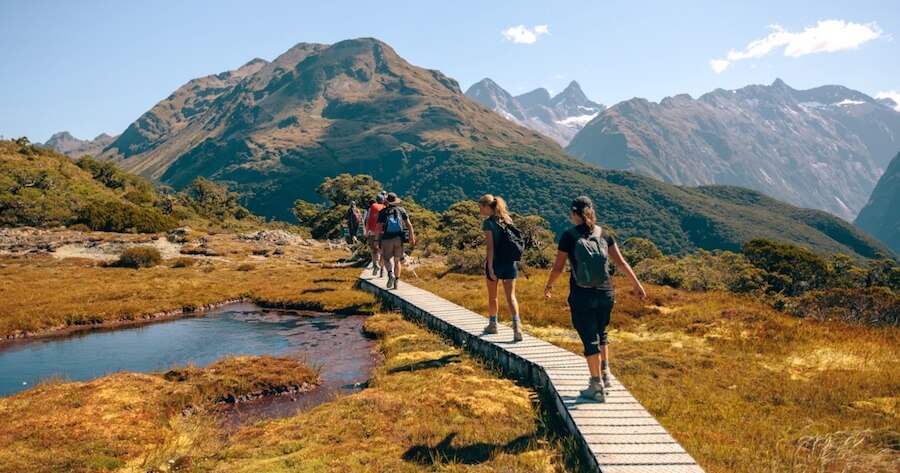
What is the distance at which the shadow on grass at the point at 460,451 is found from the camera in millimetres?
7504

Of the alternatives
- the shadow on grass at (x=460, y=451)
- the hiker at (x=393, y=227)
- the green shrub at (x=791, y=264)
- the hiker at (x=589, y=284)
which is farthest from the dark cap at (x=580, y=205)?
the green shrub at (x=791, y=264)

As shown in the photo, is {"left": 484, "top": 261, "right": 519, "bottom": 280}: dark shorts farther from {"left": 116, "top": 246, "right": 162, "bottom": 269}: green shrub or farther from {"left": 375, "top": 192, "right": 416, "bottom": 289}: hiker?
{"left": 116, "top": 246, "right": 162, "bottom": 269}: green shrub

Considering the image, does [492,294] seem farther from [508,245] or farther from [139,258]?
[139,258]

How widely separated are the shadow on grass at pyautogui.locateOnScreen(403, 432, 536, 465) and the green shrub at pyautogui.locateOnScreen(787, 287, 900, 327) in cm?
1493

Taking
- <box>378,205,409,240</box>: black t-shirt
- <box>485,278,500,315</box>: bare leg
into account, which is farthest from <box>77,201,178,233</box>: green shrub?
<box>485,278,500,315</box>: bare leg

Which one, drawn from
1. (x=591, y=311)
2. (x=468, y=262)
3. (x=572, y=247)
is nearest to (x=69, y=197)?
(x=468, y=262)

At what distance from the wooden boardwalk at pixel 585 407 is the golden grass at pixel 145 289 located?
8.20 metres

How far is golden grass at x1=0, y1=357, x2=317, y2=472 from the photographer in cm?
794

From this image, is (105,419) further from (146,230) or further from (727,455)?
(146,230)

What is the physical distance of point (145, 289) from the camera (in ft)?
81.6

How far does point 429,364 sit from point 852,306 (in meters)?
15.5

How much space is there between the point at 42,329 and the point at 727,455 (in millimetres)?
20619

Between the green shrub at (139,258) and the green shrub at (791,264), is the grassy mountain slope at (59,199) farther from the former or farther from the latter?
the green shrub at (791,264)

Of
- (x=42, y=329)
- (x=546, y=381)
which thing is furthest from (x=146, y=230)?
(x=546, y=381)
